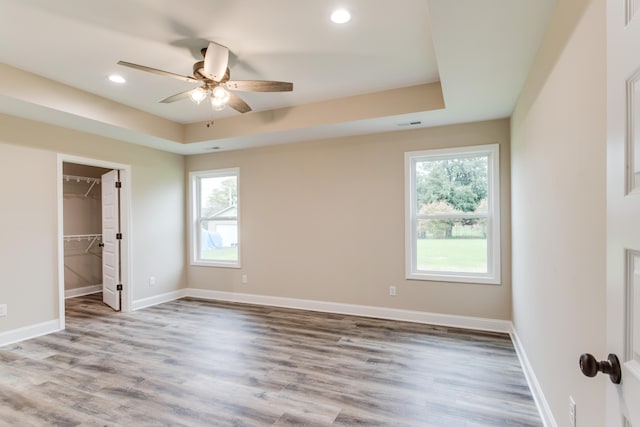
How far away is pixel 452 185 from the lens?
4121 mm

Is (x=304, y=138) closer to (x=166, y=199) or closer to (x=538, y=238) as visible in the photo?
(x=166, y=199)

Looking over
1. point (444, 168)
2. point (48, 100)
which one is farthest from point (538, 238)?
point (48, 100)

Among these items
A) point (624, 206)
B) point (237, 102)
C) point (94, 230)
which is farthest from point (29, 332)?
point (624, 206)

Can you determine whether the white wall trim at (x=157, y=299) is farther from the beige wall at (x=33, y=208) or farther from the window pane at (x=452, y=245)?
the window pane at (x=452, y=245)

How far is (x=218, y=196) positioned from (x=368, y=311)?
3172mm

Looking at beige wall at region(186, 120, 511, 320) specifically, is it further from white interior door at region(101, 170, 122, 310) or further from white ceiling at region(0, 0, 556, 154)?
white interior door at region(101, 170, 122, 310)

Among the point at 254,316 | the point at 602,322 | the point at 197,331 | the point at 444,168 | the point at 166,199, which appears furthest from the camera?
the point at 166,199

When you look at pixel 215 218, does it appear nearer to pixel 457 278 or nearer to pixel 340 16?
pixel 457 278

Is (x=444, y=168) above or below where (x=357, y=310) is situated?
above

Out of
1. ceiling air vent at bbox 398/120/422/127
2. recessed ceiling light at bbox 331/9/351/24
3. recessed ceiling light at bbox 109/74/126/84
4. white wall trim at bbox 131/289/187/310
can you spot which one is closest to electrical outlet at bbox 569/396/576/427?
recessed ceiling light at bbox 331/9/351/24

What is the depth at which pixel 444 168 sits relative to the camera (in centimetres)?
416

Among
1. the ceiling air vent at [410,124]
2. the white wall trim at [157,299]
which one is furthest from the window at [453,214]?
the white wall trim at [157,299]

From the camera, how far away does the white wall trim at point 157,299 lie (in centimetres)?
488

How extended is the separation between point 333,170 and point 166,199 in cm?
287
